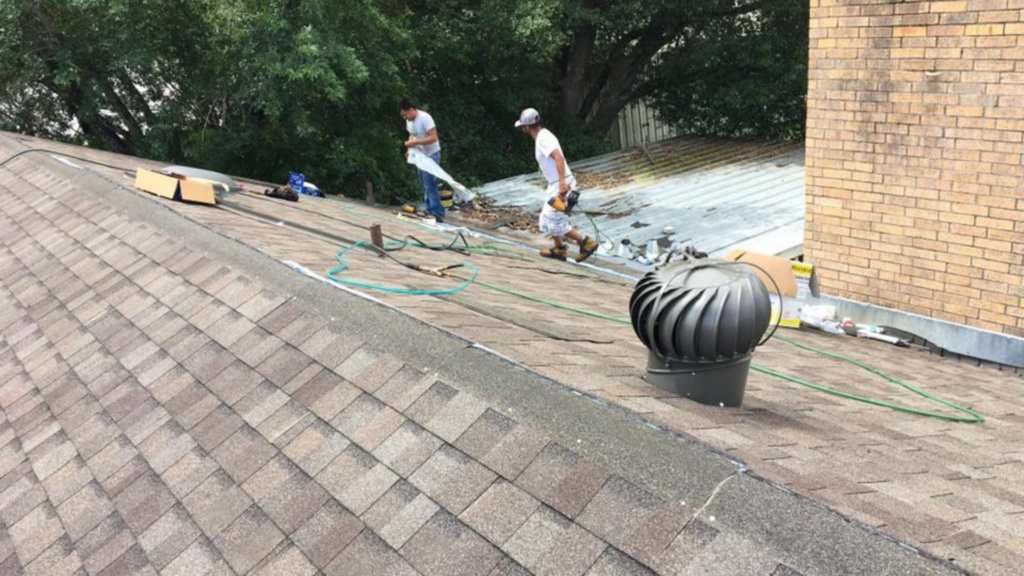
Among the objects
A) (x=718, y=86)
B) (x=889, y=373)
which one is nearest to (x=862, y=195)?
(x=889, y=373)

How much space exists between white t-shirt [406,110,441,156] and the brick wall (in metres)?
4.94

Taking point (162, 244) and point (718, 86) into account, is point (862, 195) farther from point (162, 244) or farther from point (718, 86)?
point (718, 86)

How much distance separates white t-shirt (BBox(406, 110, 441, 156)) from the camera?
1015 cm

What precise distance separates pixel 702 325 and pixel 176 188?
4.77 metres

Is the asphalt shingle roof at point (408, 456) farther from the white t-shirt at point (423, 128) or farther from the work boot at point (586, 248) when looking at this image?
the white t-shirt at point (423, 128)

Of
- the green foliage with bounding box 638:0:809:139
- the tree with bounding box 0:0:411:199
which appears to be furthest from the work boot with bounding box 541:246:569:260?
the green foliage with bounding box 638:0:809:139

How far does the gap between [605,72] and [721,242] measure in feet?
35.4

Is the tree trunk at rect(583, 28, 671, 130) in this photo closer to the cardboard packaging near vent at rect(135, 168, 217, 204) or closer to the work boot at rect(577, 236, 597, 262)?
the work boot at rect(577, 236, 597, 262)

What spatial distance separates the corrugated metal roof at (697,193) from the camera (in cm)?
1025

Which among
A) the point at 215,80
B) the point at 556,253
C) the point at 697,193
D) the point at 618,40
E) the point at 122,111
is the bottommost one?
the point at 697,193

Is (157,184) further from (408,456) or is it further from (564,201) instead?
(408,456)

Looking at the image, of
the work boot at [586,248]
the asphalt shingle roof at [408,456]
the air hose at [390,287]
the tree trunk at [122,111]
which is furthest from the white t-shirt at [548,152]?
the tree trunk at [122,111]

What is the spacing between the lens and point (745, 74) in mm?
18688

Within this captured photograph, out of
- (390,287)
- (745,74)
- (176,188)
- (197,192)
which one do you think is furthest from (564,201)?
(745,74)
